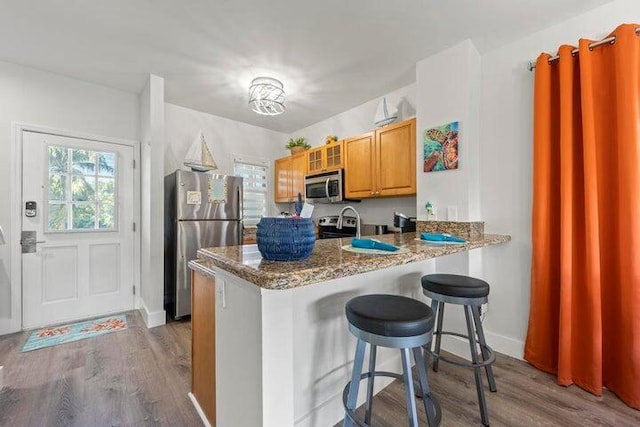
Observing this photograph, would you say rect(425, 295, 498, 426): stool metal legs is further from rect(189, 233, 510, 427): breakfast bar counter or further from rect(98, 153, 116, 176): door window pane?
rect(98, 153, 116, 176): door window pane

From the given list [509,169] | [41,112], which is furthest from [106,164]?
[509,169]

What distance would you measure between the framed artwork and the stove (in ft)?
4.03

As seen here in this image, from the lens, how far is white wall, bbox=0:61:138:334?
2.55 m

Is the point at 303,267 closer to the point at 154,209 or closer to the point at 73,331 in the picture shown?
the point at 154,209

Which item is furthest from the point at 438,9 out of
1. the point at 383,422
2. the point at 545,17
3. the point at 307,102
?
the point at 383,422

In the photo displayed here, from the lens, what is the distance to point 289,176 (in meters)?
4.20

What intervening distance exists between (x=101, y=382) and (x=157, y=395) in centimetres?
48

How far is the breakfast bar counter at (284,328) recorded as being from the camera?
0.90 meters

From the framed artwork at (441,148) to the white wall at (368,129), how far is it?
0.70m

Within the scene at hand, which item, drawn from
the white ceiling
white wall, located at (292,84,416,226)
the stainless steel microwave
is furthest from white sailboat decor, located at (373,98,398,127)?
the stainless steel microwave

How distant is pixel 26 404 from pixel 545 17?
417cm

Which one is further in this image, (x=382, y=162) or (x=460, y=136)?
(x=382, y=162)

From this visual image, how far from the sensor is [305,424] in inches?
55.0

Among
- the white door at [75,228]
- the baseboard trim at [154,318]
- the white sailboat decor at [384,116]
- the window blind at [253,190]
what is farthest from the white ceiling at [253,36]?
the baseboard trim at [154,318]
